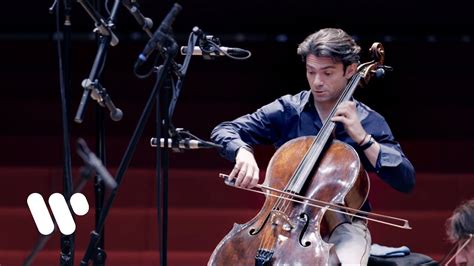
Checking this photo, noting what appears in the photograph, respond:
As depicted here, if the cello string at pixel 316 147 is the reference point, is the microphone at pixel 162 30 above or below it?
above

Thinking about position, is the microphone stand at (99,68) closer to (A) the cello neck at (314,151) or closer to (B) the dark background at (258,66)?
(A) the cello neck at (314,151)

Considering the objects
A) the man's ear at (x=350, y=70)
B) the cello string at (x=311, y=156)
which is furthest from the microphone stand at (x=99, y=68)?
the man's ear at (x=350, y=70)

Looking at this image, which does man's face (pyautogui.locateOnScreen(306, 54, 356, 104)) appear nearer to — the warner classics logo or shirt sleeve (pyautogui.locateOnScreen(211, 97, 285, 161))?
shirt sleeve (pyautogui.locateOnScreen(211, 97, 285, 161))

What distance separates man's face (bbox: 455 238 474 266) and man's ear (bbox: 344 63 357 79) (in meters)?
0.73

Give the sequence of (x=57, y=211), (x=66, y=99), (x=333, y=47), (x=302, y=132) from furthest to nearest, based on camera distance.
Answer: (x=302, y=132) → (x=333, y=47) → (x=66, y=99) → (x=57, y=211)

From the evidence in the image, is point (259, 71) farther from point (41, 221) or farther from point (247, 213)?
point (41, 221)

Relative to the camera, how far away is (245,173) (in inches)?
111

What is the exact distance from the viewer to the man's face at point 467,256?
2.66 m

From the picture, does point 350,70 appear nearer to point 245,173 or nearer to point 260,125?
point 260,125

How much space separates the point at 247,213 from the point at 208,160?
14.4 inches

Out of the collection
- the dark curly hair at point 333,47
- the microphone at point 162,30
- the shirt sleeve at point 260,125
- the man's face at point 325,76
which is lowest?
the shirt sleeve at point 260,125

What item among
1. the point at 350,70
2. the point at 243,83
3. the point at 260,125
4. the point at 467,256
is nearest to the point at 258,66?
the point at 243,83

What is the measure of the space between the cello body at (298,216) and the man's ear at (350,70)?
279mm

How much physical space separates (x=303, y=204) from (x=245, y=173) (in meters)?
0.20
